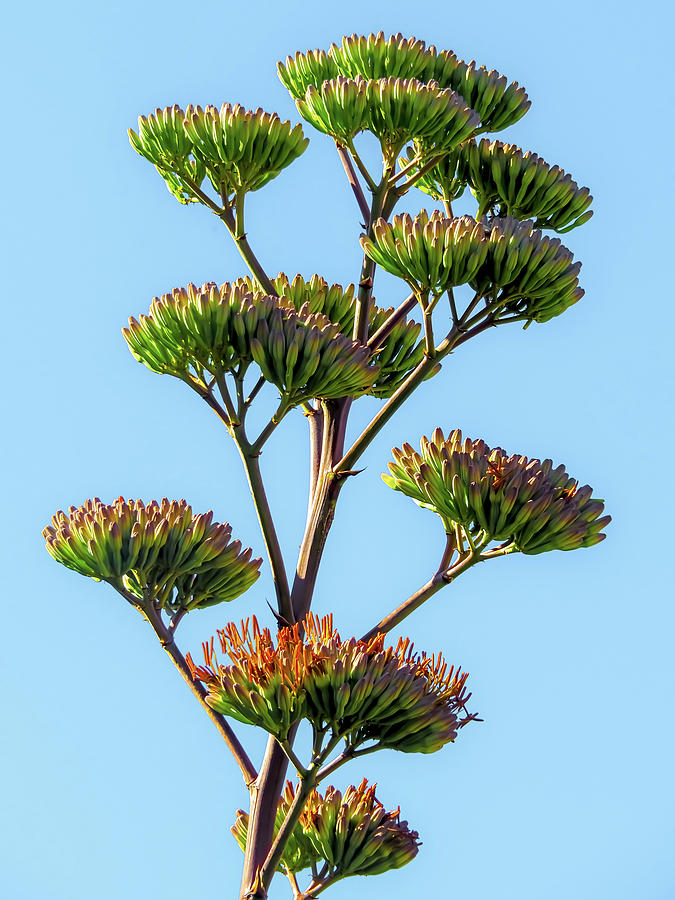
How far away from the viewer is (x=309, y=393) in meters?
6.74

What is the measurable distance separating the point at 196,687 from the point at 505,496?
5.93 feet

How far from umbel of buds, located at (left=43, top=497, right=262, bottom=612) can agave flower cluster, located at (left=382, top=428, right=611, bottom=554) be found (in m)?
1.05

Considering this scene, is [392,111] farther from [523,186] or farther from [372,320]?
[372,320]

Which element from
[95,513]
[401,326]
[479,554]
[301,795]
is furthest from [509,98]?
[301,795]

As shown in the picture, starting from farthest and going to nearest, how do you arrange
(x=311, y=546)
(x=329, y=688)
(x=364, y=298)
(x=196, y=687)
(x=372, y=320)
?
(x=372, y=320)
(x=364, y=298)
(x=311, y=546)
(x=196, y=687)
(x=329, y=688)

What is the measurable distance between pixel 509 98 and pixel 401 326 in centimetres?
140

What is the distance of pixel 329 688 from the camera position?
6.24m

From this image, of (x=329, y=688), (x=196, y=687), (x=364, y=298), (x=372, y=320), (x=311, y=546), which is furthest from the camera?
(x=372, y=320)

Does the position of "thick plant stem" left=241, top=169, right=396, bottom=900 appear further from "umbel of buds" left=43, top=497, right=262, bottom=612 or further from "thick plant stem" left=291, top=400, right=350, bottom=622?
"umbel of buds" left=43, top=497, right=262, bottom=612

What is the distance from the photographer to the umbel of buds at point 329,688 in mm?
6223

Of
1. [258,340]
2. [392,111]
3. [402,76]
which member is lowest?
[258,340]

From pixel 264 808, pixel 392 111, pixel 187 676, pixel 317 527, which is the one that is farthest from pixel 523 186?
pixel 264 808

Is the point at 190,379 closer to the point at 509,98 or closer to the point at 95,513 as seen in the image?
the point at 95,513

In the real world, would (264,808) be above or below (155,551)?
below
